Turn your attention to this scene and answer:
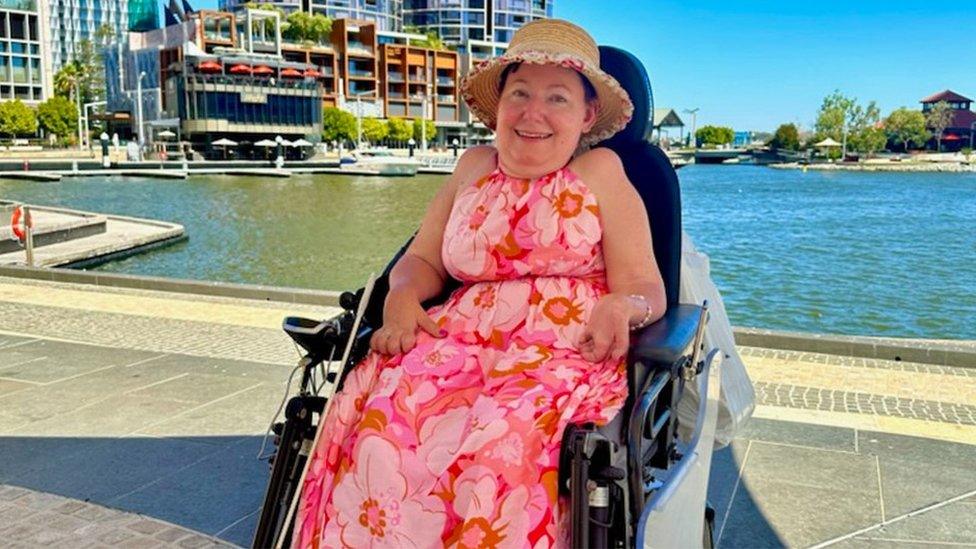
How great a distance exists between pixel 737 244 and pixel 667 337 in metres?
19.2

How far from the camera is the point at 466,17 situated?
11450cm

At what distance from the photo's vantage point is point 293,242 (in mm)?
19688

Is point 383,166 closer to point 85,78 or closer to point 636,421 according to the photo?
point 85,78

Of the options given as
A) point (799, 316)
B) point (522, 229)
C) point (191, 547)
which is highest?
point (522, 229)

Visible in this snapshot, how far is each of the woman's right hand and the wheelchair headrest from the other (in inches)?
31.1

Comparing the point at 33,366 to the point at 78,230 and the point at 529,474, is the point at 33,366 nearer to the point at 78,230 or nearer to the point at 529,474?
the point at 529,474

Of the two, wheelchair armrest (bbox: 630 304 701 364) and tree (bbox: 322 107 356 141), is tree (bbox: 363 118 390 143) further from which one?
wheelchair armrest (bbox: 630 304 701 364)

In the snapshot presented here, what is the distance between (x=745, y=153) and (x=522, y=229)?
121m

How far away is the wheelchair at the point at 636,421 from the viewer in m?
1.75

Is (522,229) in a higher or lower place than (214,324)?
higher

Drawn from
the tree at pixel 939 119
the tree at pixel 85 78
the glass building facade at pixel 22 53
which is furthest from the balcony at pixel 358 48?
the tree at pixel 939 119

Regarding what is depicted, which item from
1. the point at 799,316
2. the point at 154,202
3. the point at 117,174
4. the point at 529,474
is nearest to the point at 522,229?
the point at 529,474

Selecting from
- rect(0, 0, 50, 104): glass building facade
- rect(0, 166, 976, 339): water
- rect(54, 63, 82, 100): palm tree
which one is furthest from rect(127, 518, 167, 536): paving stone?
rect(54, 63, 82, 100): palm tree

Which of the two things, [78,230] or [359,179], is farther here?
[359,179]
